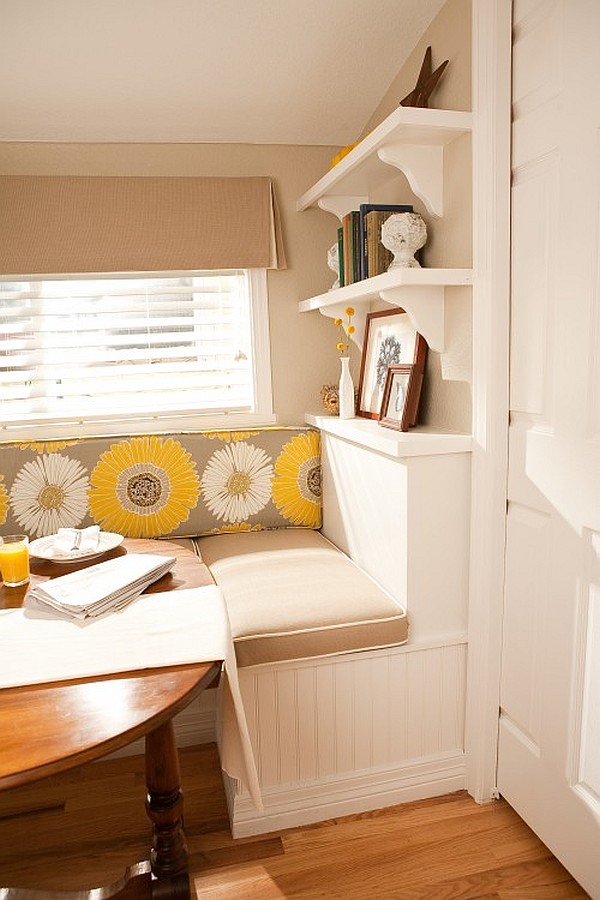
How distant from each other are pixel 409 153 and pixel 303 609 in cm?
135

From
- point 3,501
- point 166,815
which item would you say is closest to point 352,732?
point 166,815

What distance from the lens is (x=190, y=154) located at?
8.73 ft

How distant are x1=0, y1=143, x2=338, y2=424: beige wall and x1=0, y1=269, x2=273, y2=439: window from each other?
3.4 inches

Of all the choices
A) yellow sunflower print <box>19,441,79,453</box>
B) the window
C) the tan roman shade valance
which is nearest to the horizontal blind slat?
the window

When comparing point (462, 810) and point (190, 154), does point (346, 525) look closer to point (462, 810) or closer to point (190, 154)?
point (462, 810)

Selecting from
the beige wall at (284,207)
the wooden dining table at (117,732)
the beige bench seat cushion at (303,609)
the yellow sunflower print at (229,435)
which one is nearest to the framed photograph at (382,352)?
the beige wall at (284,207)

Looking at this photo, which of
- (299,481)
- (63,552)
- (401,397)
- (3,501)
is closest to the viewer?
(63,552)

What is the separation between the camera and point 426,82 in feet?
6.68

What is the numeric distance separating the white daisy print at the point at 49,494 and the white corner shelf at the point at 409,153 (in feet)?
4.50

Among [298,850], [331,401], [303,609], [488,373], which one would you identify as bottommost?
[298,850]

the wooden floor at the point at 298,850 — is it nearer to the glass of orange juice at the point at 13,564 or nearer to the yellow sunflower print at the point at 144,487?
the glass of orange juice at the point at 13,564

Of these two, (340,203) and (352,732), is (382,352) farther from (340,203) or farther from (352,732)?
(352,732)

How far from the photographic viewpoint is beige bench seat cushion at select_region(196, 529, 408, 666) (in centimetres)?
184

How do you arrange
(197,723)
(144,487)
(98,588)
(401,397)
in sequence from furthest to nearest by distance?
1. (144,487)
2. (197,723)
3. (401,397)
4. (98,588)
